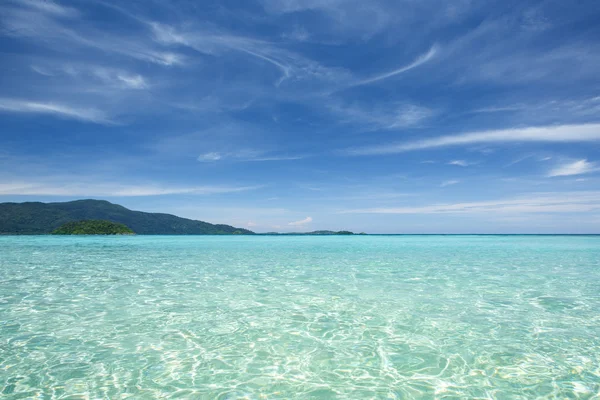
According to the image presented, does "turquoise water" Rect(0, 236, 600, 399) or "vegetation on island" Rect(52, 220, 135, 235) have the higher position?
"vegetation on island" Rect(52, 220, 135, 235)

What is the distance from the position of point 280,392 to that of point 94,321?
18.8ft

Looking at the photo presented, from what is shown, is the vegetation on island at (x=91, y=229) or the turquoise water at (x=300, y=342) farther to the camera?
the vegetation on island at (x=91, y=229)

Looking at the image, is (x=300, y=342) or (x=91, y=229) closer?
(x=300, y=342)

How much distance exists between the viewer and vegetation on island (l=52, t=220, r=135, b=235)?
478 feet

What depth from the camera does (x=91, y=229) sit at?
5778 inches

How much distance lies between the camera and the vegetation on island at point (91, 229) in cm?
14562

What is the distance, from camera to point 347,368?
5.59 metres

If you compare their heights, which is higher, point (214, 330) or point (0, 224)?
point (0, 224)

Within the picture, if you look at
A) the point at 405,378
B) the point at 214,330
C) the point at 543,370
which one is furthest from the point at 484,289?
the point at 214,330

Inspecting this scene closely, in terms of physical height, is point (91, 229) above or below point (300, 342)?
above

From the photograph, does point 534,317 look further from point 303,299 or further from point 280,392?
point 280,392

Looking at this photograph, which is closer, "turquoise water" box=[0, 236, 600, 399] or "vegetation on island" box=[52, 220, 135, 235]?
"turquoise water" box=[0, 236, 600, 399]

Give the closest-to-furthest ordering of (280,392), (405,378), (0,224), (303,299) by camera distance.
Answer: (280,392)
(405,378)
(303,299)
(0,224)

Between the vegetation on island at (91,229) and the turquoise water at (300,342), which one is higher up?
the vegetation on island at (91,229)
